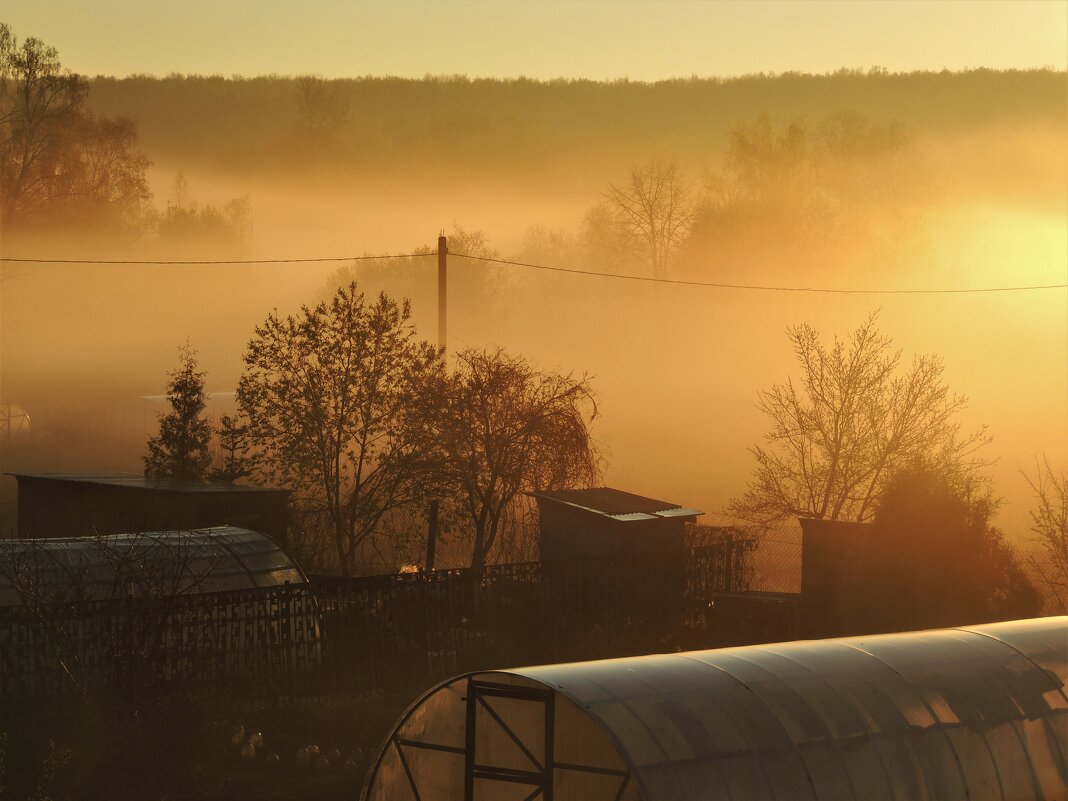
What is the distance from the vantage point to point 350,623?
17281 millimetres

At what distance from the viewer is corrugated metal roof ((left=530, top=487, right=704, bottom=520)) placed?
2230 cm

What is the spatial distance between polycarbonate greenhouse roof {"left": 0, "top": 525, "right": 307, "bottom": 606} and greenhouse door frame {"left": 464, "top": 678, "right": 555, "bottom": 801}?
592cm

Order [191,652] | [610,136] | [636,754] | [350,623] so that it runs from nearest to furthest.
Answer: [636,754] < [191,652] < [350,623] < [610,136]

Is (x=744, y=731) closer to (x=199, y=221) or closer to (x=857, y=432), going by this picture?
(x=857, y=432)

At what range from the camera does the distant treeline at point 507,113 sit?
3142 inches

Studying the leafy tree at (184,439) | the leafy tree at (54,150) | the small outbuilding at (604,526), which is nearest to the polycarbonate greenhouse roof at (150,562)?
the small outbuilding at (604,526)

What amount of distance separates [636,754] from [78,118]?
148ft

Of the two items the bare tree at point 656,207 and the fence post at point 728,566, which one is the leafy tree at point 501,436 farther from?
the bare tree at point 656,207

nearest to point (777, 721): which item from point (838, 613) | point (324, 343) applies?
point (838, 613)

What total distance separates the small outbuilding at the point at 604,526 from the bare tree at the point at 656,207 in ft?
126

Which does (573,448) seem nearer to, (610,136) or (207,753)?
(207,753)

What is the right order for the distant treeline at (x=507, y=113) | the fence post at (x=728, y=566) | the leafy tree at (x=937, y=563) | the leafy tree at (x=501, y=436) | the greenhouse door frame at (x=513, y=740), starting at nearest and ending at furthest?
the greenhouse door frame at (x=513, y=740) → the leafy tree at (x=937, y=563) → the fence post at (x=728, y=566) → the leafy tree at (x=501, y=436) → the distant treeline at (x=507, y=113)

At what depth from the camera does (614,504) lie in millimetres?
23281

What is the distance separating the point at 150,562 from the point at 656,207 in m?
46.8
